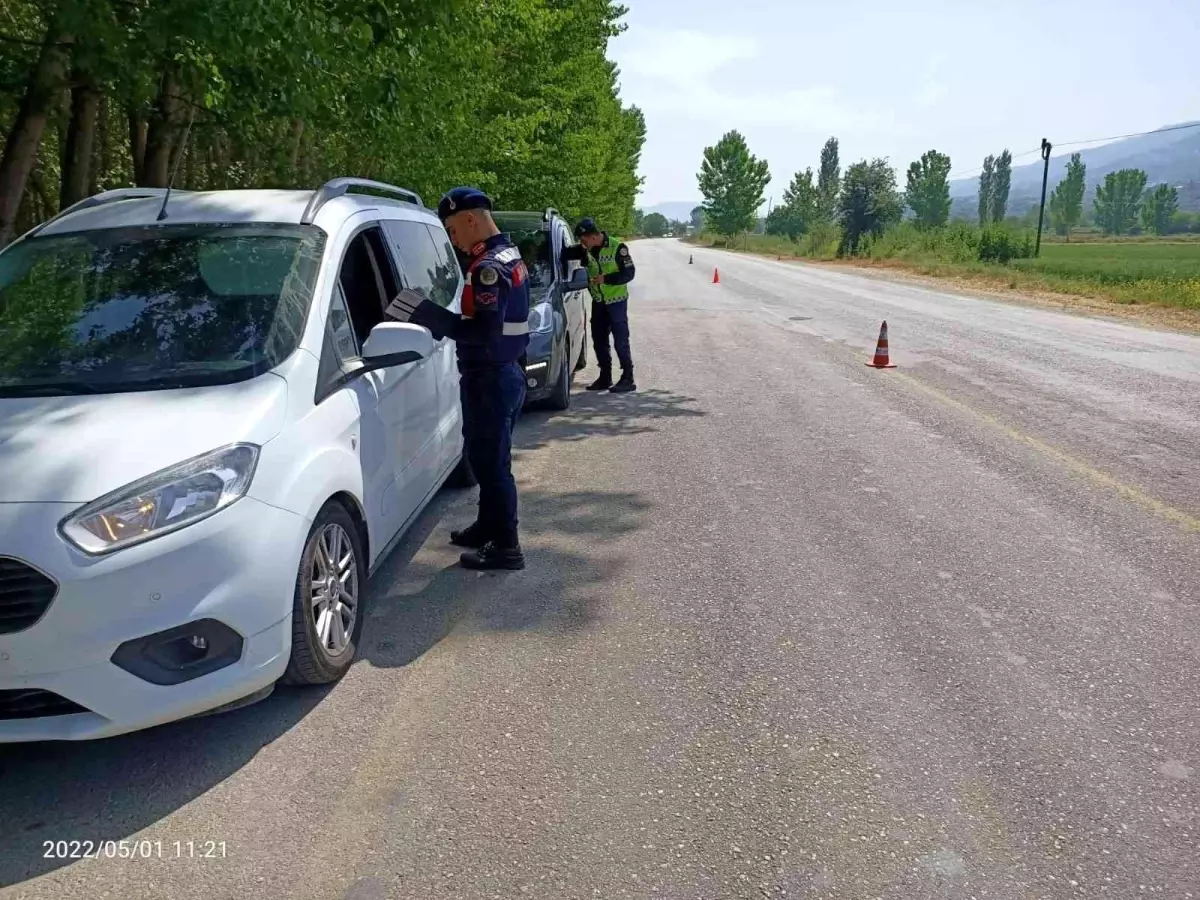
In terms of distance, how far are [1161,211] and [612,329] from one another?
19931 cm

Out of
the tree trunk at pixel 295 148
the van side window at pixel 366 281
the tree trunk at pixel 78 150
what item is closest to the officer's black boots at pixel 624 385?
the van side window at pixel 366 281

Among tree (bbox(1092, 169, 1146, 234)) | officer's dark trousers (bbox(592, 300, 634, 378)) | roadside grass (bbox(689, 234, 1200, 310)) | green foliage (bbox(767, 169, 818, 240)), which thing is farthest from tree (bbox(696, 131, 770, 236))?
tree (bbox(1092, 169, 1146, 234))

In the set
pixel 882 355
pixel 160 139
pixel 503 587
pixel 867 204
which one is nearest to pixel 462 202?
pixel 503 587

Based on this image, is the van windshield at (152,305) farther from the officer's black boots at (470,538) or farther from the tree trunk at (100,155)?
the tree trunk at (100,155)

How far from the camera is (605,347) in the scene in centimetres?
1055

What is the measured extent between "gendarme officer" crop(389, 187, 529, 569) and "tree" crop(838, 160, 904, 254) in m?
56.4

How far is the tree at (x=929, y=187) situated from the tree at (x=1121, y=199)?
62.5m

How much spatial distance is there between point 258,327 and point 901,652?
3.05m

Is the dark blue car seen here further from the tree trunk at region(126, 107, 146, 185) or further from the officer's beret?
the tree trunk at region(126, 107, 146, 185)

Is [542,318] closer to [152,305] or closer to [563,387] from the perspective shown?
[563,387]

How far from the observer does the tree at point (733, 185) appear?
355ft

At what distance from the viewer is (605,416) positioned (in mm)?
8906

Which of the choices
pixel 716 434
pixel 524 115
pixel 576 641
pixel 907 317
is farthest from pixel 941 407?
pixel 524 115
